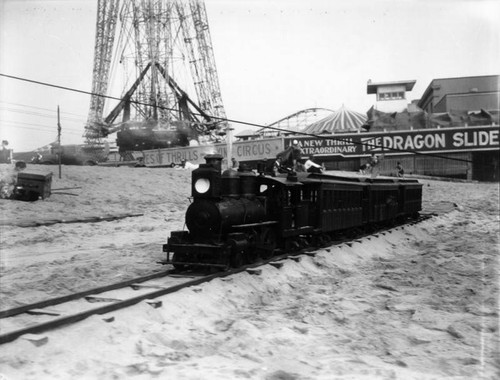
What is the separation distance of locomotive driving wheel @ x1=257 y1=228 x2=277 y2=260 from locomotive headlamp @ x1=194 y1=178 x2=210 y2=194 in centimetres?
167

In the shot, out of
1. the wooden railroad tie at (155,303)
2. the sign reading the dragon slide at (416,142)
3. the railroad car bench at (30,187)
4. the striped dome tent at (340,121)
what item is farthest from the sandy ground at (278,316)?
the striped dome tent at (340,121)

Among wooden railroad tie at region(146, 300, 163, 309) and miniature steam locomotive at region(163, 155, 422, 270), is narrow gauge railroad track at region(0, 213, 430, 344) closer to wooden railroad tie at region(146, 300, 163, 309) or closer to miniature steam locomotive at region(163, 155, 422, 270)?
wooden railroad tie at region(146, 300, 163, 309)

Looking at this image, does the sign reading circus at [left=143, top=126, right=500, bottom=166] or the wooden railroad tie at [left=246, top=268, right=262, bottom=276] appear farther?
the sign reading circus at [left=143, top=126, right=500, bottom=166]

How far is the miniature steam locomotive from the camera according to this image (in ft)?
29.3

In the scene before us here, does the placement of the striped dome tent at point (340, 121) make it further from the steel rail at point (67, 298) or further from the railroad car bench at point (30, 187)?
the steel rail at point (67, 298)

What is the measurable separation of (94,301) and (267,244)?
392 cm

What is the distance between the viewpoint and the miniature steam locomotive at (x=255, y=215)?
351 inches

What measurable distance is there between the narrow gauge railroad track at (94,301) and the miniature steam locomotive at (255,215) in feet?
1.31

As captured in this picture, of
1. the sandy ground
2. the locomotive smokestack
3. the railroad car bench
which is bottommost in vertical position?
the sandy ground

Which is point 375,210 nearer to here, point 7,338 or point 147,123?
point 7,338

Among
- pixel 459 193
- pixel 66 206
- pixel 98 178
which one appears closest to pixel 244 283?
pixel 66 206

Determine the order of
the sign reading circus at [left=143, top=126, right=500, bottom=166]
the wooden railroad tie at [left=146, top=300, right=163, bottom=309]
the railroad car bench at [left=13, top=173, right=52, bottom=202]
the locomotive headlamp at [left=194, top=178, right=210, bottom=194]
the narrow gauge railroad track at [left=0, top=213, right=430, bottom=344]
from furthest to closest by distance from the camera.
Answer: the sign reading circus at [left=143, top=126, right=500, bottom=166] < the railroad car bench at [left=13, top=173, right=52, bottom=202] < the locomotive headlamp at [left=194, top=178, right=210, bottom=194] < the wooden railroad tie at [left=146, top=300, right=163, bottom=309] < the narrow gauge railroad track at [left=0, top=213, right=430, bottom=344]

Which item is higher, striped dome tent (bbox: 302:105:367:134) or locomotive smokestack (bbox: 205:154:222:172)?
striped dome tent (bbox: 302:105:367:134)

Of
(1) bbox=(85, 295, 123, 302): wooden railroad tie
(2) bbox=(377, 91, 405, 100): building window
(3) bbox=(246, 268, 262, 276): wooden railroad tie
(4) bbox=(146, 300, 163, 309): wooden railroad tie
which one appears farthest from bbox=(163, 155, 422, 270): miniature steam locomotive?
(2) bbox=(377, 91, 405, 100): building window
